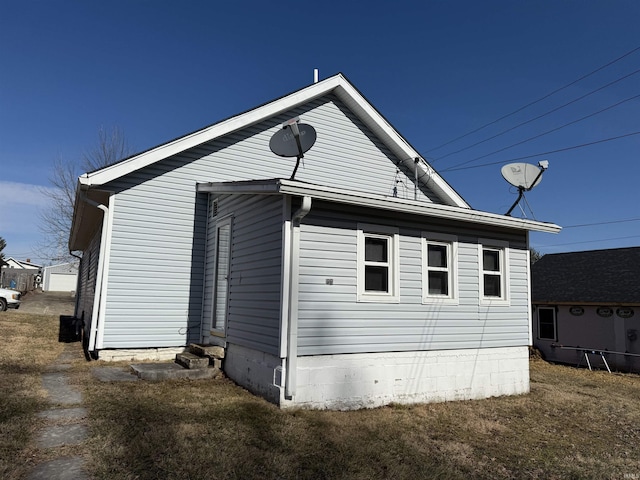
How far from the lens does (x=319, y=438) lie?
5215mm

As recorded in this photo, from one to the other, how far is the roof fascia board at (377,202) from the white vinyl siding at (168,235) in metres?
0.94

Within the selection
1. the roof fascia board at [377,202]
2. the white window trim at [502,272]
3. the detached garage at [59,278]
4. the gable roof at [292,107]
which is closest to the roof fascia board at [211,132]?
the gable roof at [292,107]

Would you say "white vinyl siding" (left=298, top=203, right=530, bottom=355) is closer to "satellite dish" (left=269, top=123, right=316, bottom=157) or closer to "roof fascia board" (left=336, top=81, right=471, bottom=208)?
"satellite dish" (left=269, top=123, right=316, bottom=157)

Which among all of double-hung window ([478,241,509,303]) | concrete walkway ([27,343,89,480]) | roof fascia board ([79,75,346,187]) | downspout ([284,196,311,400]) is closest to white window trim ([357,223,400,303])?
downspout ([284,196,311,400])

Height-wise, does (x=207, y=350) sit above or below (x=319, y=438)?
above

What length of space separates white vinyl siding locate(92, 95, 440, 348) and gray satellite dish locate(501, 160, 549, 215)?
385 centimetres

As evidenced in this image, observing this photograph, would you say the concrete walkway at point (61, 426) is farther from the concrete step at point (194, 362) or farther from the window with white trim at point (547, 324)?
the window with white trim at point (547, 324)

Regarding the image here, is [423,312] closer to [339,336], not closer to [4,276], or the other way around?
[339,336]

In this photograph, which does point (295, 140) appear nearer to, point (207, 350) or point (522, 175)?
point (207, 350)

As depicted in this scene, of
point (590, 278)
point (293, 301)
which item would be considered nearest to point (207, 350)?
point (293, 301)

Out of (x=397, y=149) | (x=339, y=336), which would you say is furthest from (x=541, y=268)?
(x=339, y=336)

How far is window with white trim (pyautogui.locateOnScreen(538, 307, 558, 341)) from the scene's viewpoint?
58.8 feet

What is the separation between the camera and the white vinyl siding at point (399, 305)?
6.71 meters

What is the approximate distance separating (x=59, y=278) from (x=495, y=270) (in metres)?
55.6
